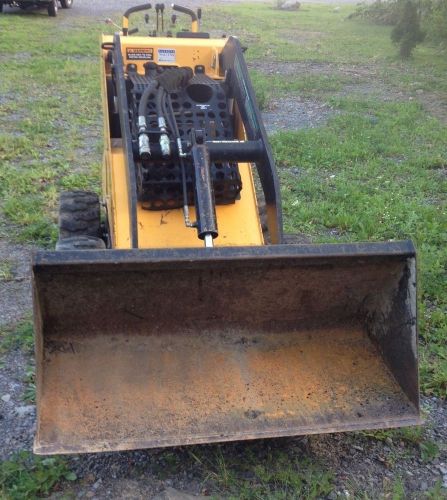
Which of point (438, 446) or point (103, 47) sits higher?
point (103, 47)

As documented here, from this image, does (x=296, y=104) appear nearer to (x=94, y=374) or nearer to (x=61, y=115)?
(x=61, y=115)

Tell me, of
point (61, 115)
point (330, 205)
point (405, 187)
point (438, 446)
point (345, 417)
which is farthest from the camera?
point (61, 115)

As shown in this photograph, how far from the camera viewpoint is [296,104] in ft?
34.2

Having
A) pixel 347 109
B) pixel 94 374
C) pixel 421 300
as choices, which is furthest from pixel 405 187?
pixel 94 374

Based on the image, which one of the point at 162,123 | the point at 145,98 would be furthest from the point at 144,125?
the point at 145,98

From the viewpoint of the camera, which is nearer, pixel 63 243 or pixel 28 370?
pixel 28 370

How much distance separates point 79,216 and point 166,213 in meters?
0.82

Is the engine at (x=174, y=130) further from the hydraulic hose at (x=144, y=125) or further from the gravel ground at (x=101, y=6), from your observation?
the gravel ground at (x=101, y=6)

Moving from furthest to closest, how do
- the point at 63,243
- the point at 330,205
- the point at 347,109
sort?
the point at 347,109 < the point at 330,205 < the point at 63,243

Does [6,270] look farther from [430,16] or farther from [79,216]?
[430,16]

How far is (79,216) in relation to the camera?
14.9 ft

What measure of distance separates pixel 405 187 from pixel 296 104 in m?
4.06

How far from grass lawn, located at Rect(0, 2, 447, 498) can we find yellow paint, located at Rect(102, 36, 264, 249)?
4.30ft

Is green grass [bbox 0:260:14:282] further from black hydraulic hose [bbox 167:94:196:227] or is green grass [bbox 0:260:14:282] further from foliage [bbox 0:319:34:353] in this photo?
black hydraulic hose [bbox 167:94:196:227]
